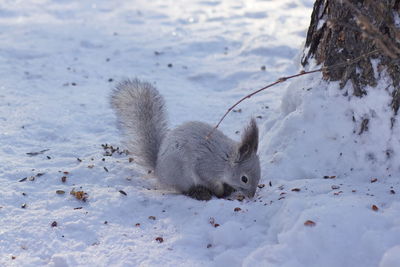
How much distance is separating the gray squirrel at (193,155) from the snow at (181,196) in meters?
0.12

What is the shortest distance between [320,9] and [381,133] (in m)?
0.93

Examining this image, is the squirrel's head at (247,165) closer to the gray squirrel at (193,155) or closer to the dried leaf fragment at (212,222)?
the gray squirrel at (193,155)

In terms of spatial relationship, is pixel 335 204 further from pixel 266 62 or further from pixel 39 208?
pixel 266 62

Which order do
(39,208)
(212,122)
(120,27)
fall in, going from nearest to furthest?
(39,208) < (212,122) < (120,27)

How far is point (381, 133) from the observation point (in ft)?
9.12

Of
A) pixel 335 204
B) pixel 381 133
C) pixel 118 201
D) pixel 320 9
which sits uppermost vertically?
pixel 320 9

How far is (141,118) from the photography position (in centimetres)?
324

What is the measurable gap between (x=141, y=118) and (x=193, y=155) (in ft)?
1.61

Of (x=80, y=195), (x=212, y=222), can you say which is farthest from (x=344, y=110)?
(x=80, y=195)

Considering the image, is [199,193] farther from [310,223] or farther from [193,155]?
[310,223]

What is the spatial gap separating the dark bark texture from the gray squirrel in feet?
2.34

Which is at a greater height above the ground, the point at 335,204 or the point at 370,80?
the point at 370,80

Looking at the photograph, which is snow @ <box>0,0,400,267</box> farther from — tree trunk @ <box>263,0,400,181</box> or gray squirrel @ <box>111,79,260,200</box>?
gray squirrel @ <box>111,79,260,200</box>

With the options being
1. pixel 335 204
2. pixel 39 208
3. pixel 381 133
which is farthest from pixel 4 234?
pixel 381 133
